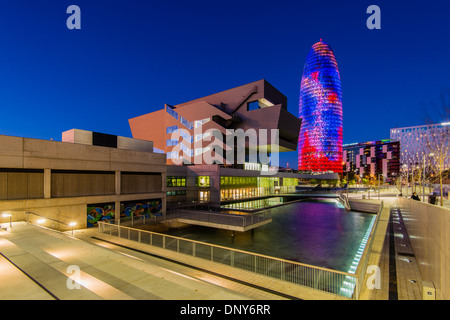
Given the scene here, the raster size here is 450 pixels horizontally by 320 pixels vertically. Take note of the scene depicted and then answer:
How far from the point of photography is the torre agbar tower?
15350 centimetres

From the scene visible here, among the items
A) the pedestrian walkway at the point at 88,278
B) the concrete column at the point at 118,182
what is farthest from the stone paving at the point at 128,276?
the concrete column at the point at 118,182

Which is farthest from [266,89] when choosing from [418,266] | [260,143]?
[418,266]

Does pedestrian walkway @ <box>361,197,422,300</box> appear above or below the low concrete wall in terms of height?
below

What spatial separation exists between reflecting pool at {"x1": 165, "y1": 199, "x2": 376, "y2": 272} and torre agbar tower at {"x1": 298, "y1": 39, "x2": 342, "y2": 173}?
450 feet

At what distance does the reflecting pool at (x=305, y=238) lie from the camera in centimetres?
1714

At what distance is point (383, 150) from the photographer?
190m

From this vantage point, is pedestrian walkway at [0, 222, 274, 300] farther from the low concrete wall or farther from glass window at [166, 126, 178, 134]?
glass window at [166, 126, 178, 134]

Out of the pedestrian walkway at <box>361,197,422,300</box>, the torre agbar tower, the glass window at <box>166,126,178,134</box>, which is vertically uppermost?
the torre agbar tower

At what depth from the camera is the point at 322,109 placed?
513 feet

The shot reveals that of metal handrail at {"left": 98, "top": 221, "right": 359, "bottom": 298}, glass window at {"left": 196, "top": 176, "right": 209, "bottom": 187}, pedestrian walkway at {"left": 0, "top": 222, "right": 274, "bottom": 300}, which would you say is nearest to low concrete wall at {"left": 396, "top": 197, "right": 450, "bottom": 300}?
metal handrail at {"left": 98, "top": 221, "right": 359, "bottom": 298}

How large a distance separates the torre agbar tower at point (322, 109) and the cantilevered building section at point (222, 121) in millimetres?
111342

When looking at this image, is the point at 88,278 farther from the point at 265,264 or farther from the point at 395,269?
the point at 395,269
